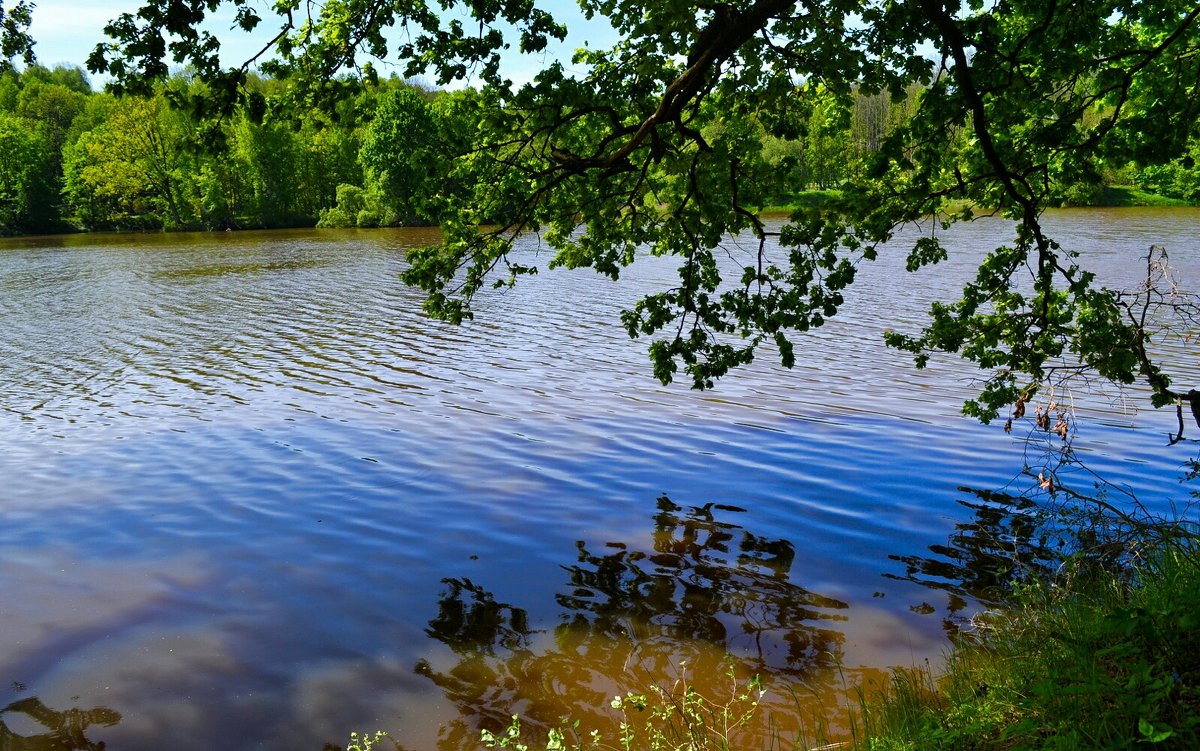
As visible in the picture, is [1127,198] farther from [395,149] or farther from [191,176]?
[191,176]

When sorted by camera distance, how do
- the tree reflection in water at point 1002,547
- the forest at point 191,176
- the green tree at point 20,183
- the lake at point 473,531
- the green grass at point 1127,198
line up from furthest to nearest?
the green tree at point 20,183 < the forest at point 191,176 < the green grass at point 1127,198 < the tree reflection in water at point 1002,547 < the lake at point 473,531

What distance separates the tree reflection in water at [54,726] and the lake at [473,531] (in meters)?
0.02

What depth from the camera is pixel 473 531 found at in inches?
364

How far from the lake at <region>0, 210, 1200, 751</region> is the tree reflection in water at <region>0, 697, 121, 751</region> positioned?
0.02 metres

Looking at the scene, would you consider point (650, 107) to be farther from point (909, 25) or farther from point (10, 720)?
point (10, 720)

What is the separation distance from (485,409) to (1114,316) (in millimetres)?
9774

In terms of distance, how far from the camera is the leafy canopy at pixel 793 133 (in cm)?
723

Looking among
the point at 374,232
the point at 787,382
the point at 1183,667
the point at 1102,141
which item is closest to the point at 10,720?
the point at 1183,667

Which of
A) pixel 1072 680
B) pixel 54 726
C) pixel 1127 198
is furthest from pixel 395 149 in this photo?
pixel 1072 680

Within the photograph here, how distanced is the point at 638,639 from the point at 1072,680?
11.0 feet

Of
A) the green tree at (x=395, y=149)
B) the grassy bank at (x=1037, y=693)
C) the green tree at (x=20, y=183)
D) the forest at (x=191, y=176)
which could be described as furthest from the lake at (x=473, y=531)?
the green tree at (x=20, y=183)

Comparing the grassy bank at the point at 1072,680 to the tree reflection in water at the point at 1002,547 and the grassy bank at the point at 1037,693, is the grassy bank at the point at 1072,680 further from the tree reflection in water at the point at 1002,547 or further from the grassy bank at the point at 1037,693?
the tree reflection in water at the point at 1002,547

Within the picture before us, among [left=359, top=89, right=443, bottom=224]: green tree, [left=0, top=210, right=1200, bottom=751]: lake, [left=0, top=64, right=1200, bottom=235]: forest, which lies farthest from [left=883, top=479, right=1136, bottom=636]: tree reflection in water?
[left=359, top=89, right=443, bottom=224]: green tree

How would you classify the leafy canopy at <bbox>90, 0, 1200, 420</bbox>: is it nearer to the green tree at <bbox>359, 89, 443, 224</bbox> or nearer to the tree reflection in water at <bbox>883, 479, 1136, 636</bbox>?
the tree reflection in water at <bbox>883, 479, 1136, 636</bbox>
